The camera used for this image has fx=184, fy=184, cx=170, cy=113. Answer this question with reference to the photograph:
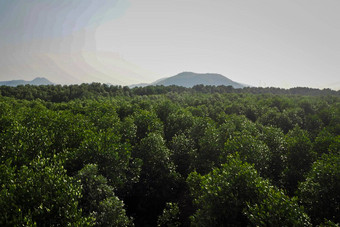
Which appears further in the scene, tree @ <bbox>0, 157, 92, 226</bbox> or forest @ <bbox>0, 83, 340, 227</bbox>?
forest @ <bbox>0, 83, 340, 227</bbox>

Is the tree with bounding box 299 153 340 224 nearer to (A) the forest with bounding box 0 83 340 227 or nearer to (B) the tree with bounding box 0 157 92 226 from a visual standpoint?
(A) the forest with bounding box 0 83 340 227

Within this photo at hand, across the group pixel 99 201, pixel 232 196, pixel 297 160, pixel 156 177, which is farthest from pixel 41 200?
pixel 297 160

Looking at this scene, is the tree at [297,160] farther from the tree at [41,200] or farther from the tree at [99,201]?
the tree at [41,200]

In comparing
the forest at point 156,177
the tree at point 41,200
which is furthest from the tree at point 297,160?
the tree at point 41,200

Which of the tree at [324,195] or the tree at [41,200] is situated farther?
the tree at [324,195]

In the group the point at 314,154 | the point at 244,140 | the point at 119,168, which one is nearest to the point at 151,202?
the point at 119,168

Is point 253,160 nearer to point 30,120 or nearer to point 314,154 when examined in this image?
point 314,154

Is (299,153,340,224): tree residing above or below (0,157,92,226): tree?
above

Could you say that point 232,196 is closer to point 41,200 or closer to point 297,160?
point 41,200

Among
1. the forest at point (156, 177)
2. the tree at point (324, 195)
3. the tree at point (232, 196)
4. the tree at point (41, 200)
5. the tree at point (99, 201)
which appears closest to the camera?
the tree at point (41, 200)

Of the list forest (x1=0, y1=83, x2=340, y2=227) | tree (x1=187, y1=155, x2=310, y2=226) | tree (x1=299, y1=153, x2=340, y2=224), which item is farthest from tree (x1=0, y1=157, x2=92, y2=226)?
tree (x1=299, y1=153, x2=340, y2=224)

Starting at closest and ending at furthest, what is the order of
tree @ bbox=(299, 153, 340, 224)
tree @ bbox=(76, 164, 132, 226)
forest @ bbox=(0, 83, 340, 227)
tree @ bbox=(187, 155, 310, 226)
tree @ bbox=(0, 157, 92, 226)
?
tree @ bbox=(0, 157, 92, 226)
forest @ bbox=(0, 83, 340, 227)
tree @ bbox=(187, 155, 310, 226)
tree @ bbox=(76, 164, 132, 226)
tree @ bbox=(299, 153, 340, 224)
